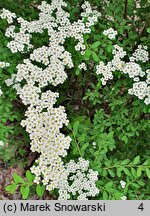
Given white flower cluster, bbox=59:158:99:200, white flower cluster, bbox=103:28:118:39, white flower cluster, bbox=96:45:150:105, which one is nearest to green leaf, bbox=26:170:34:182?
white flower cluster, bbox=59:158:99:200

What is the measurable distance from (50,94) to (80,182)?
62 centimetres

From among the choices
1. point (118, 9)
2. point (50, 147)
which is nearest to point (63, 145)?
point (50, 147)

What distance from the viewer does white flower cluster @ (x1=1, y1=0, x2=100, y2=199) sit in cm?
245

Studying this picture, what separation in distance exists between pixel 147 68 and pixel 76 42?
20.7 inches

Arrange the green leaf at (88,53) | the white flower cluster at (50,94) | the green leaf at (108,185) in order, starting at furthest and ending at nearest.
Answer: the green leaf at (108,185) → the green leaf at (88,53) → the white flower cluster at (50,94)

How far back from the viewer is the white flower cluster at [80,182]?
2.60 metres

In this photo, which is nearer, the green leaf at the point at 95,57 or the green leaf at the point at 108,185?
the green leaf at the point at 95,57

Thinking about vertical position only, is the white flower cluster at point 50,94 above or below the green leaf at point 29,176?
above

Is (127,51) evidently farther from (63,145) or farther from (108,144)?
(63,145)

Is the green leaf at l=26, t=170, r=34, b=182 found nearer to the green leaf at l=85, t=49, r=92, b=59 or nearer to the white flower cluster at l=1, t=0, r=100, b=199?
the white flower cluster at l=1, t=0, r=100, b=199

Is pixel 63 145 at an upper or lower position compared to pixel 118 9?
lower

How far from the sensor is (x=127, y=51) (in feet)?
9.53

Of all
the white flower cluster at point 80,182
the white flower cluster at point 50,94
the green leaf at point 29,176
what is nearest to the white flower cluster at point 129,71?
the white flower cluster at point 50,94

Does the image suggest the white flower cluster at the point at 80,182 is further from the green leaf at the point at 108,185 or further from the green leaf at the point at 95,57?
the green leaf at the point at 95,57
